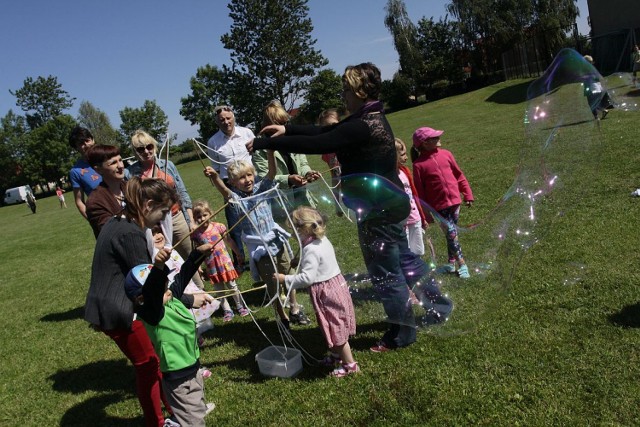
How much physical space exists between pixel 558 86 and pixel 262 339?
3688 mm

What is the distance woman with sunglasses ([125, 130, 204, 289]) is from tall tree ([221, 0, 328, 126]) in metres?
54.8

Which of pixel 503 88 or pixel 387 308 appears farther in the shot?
pixel 503 88

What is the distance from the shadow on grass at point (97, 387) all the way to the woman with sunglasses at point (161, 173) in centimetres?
118

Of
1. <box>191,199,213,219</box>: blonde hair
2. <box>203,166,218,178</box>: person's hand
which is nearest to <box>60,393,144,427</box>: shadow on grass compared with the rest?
<box>191,199,213,219</box>: blonde hair

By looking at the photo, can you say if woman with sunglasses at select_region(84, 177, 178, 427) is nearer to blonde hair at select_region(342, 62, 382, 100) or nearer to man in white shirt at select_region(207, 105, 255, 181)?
blonde hair at select_region(342, 62, 382, 100)

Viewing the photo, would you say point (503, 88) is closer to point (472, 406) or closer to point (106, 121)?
point (472, 406)

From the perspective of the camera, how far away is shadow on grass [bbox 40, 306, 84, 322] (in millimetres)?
7220

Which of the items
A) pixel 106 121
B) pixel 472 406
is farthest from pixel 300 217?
pixel 106 121

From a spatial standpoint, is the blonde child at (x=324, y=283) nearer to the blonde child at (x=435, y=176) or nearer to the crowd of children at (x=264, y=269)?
the crowd of children at (x=264, y=269)

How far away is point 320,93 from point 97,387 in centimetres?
6020

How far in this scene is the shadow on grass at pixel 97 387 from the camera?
4121mm

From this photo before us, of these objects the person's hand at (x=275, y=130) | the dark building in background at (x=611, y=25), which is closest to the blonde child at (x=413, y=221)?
the person's hand at (x=275, y=130)

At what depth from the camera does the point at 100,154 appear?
13.1 feet

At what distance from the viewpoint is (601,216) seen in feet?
20.8
